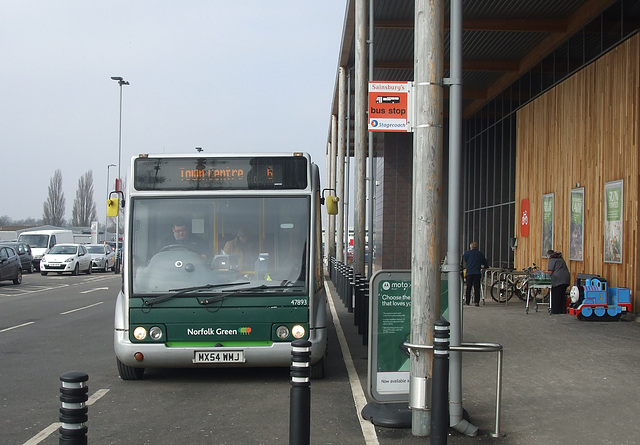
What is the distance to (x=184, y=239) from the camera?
29.3 feet

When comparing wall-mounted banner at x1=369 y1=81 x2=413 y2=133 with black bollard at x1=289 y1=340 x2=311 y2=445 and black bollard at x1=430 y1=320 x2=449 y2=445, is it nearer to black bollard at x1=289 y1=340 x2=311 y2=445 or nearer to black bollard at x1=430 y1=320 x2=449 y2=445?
black bollard at x1=430 y1=320 x2=449 y2=445

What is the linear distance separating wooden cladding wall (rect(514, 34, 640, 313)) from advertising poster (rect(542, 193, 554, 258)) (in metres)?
0.26

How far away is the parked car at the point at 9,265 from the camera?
28.2 meters

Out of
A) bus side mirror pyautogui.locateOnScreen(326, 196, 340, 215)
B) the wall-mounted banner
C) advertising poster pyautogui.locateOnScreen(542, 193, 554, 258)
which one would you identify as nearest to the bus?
bus side mirror pyautogui.locateOnScreen(326, 196, 340, 215)

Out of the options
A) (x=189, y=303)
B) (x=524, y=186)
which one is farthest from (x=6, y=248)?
(x=189, y=303)

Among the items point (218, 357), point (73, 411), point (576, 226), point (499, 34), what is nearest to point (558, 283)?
point (576, 226)

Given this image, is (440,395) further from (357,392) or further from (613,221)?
(613,221)

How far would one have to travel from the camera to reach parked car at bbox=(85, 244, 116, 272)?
44.1m

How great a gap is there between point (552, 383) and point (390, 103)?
12.7ft

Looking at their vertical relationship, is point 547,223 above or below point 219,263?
above

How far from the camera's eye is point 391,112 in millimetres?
7777

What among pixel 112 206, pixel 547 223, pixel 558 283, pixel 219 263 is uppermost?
pixel 547 223

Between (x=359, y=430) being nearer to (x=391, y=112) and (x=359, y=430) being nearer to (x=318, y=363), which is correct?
(x=318, y=363)

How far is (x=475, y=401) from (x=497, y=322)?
8088 mm
